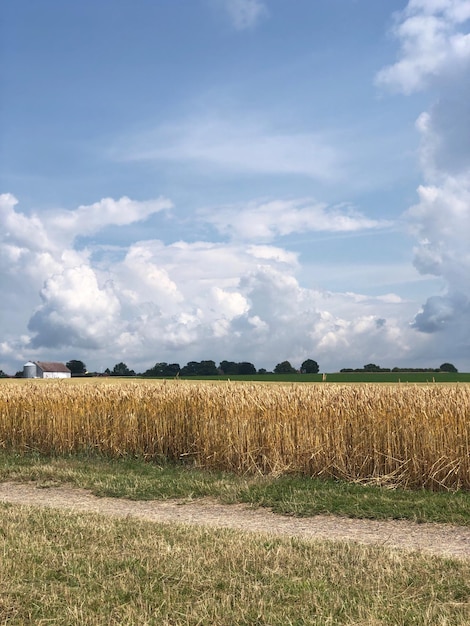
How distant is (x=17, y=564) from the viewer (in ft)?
22.8

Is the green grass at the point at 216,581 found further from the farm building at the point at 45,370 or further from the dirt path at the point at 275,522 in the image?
the farm building at the point at 45,370

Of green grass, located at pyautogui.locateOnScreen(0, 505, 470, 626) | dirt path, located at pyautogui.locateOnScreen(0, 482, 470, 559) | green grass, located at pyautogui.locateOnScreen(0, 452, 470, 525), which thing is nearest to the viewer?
green grass, located at pyautogui.locateOnScreen(0, 505, 470, 626)

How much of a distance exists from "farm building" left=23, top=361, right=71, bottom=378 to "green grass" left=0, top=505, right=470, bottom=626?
54676mm

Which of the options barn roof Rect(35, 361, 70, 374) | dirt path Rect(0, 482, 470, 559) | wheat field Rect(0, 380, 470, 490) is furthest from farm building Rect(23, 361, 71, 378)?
dirt path Rect(0, 482, 470, 559)

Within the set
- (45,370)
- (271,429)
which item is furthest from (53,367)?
(271,429)

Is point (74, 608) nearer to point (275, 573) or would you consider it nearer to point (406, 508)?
point (275, 573)

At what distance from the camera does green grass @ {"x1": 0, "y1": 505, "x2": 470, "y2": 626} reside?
18.5 ft

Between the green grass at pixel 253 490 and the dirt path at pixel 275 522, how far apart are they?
0.27 metres

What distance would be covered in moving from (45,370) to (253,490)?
186 feet

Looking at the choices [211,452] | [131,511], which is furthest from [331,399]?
[131,511]

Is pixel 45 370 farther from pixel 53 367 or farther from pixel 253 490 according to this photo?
pixel 253 490

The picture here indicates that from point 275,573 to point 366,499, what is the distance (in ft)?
15.7

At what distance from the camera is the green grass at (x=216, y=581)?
5.63m

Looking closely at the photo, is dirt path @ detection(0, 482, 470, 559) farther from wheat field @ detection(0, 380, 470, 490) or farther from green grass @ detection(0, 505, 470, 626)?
wheat field @ detection(0, 380, 470, 490)
